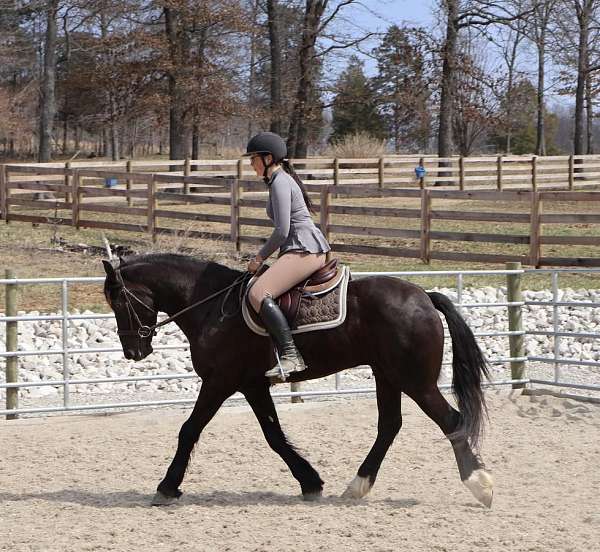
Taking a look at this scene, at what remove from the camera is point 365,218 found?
73.0ft

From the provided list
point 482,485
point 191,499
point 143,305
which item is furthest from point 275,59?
point 482,485

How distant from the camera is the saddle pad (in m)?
6.02

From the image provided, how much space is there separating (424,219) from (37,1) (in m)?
22.6

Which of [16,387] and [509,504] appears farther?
[16,387]

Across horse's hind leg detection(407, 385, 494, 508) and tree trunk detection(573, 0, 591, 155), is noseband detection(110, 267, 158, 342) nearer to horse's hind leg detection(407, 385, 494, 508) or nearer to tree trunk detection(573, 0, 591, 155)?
horse's hind leg detection(407, 385, 494, 508)

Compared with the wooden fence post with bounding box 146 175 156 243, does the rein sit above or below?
below

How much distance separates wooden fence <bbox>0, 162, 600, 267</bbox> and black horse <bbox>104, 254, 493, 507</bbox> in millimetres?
9245

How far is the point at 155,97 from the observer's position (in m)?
32.3

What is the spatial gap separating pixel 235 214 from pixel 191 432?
11.8m

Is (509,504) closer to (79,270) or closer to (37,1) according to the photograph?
(79,270)

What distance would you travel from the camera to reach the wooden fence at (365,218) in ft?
51.1

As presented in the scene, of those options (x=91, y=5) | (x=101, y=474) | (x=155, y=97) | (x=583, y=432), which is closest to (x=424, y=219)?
(x=583, y=432)

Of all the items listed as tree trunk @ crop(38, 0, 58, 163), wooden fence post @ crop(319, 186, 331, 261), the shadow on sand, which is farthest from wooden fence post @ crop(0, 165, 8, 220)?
the shadow on sand

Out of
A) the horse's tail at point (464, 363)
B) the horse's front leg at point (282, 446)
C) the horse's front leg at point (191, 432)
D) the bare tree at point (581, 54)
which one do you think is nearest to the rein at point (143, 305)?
the horse's front leg at point (191, 432)
